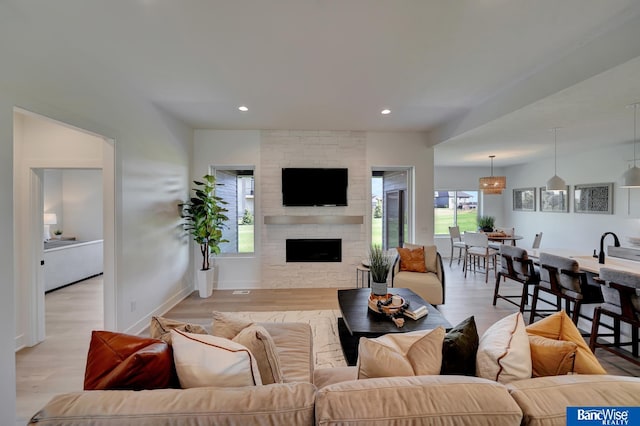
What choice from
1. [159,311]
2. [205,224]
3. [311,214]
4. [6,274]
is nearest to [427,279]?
[311,214]

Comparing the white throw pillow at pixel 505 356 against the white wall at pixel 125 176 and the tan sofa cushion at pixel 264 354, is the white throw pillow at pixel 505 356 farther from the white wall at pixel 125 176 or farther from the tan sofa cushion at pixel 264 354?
the white wall at pixel 125 176

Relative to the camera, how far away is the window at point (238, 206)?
5.22 meters

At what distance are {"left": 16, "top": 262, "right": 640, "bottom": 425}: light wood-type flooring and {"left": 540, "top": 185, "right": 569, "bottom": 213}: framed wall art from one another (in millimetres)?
2900

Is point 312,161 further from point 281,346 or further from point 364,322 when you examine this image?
point 281,346

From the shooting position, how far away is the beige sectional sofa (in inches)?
36.5

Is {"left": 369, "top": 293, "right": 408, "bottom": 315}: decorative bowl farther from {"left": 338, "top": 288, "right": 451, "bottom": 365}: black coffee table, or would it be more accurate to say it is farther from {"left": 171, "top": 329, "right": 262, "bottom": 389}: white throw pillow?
{"left": 171, "top": 329, "right": 262, "bottom": 389}: white throw pillow

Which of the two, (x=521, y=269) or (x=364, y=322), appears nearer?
(x=364, y=322)

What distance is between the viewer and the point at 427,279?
12.9 feet

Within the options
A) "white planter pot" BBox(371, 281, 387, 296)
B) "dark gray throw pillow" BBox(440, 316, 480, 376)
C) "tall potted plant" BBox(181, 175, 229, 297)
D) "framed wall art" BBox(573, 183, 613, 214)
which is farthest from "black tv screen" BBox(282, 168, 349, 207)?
"framed wall art" BBox(573, 183, 613, 214)

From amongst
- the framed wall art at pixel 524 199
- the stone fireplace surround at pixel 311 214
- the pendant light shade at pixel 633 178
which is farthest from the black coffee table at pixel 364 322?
the framed wall art at pixel 524 199

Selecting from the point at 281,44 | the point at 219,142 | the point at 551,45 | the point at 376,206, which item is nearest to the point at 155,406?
the point at 281,44

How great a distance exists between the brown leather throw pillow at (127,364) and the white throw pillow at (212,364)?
0.06 metres

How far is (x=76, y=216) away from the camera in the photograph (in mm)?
6371

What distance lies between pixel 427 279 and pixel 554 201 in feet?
17.2
